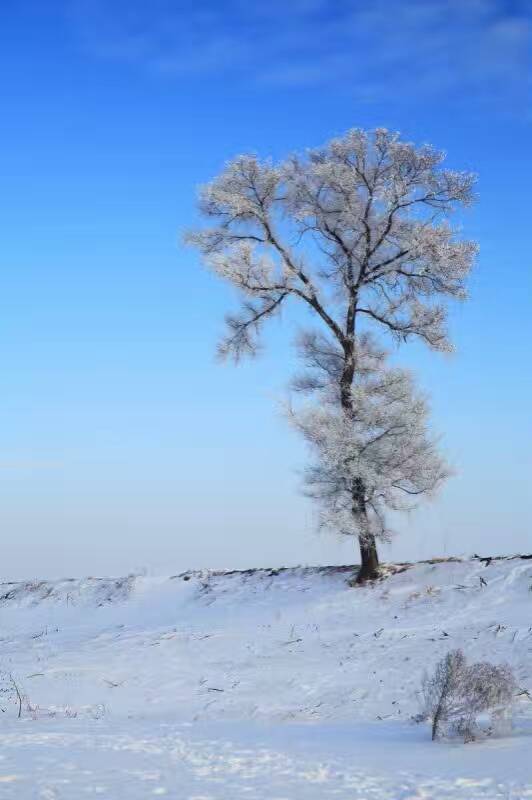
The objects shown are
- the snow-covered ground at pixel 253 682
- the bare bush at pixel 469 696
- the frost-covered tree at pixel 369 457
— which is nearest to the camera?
the snow-covered ground at pixel 253 682

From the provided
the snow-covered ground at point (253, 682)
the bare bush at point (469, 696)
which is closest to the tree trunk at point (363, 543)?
the snow-covered ground at point (253, 682)

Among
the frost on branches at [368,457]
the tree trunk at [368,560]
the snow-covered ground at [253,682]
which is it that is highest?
the frost on branches at [368,457]

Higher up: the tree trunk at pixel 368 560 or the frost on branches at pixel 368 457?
the frost on branches at pixel 368 457

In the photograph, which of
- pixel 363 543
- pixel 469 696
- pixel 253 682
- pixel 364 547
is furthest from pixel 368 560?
pixel 469 696

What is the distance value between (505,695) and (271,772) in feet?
10.8

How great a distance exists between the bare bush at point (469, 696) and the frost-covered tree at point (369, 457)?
10.7 m

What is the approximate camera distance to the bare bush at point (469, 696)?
9406 mm

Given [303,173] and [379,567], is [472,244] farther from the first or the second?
[379,567]

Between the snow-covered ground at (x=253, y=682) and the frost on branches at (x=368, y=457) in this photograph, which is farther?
the frost on branches at (x=368, y=457)

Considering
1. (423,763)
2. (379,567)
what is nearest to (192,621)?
(379,567)

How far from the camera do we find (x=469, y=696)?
9523 millimetres

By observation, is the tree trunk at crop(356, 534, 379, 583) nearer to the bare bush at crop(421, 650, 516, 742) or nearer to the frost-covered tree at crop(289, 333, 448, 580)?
the frost-covered tree at crop(289, 333, 448, 580)

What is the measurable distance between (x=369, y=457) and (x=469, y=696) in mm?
11404

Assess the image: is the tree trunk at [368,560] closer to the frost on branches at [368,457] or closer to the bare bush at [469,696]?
the frost on branches at [368,457]
